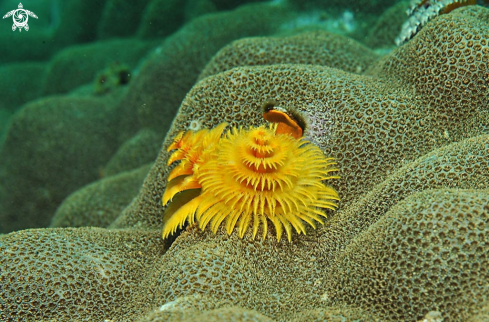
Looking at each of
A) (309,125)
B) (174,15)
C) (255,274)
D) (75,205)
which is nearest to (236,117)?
(309,125)

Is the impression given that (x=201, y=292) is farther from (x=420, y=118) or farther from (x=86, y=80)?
(x=86, y=80)

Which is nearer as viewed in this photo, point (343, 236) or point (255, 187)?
point (255, 187)

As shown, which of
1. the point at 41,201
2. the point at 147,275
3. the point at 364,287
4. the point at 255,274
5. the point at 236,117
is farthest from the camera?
the point at 41,201

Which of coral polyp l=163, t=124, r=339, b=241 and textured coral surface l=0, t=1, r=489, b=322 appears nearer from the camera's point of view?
textured coral surface l=0, t=1, r=489, b=322

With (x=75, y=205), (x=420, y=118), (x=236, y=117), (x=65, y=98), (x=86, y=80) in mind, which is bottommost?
(x=75, y=205)
